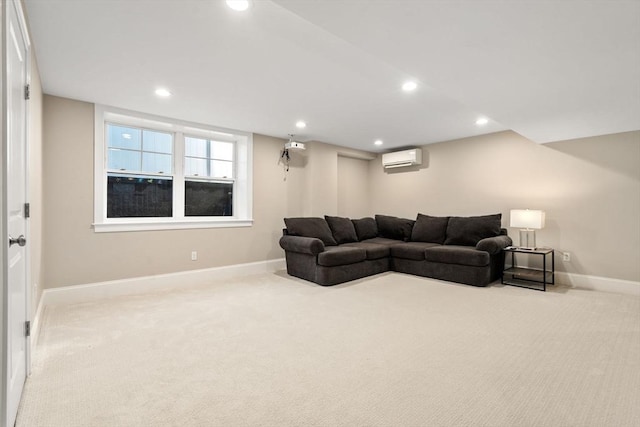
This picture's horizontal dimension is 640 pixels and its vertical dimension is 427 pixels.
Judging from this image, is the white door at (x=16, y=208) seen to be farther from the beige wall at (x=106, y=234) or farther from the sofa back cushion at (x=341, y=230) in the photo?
the sofa back cushion at (x=341, y=230)

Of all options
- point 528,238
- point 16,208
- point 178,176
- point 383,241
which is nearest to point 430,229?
point 383,241

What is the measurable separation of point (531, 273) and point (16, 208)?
5337mm

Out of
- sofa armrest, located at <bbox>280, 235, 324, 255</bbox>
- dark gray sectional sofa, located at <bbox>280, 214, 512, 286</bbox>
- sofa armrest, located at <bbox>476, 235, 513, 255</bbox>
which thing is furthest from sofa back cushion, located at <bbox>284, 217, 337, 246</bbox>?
sofa armrest, located at <bbox>476, 235, 513, 255</bbox>

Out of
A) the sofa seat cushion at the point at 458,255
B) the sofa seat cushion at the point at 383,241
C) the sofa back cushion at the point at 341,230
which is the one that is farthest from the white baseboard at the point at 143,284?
the sofa seat cushion at the point at 458,255

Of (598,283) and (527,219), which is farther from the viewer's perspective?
(527,219)

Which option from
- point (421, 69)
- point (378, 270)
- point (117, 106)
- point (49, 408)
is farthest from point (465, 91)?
point (117, 106)

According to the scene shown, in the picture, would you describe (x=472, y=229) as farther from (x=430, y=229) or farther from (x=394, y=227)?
(x=394, y=227)

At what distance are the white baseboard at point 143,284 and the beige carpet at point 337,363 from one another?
241 mm

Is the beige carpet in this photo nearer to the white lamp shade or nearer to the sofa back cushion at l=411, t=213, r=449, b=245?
the white lamp shade

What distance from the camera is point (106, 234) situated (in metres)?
3.69

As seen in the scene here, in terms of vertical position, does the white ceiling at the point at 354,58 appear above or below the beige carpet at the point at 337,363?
above

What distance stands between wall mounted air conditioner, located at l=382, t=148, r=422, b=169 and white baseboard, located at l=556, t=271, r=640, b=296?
2823 millimetres

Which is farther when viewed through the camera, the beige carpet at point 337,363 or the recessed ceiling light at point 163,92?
the recessed ceiling light at point 163,92

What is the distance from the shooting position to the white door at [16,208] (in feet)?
4.56
